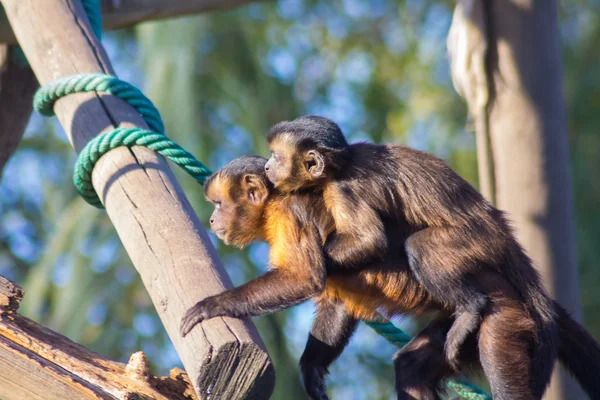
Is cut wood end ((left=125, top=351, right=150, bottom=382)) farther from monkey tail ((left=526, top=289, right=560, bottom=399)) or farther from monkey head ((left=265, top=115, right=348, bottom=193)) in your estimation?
monkey tail ((left=526, top=289, right=560, bottom=399))

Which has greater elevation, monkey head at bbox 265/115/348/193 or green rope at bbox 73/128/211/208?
monkey head at bbox 265/115/348/193

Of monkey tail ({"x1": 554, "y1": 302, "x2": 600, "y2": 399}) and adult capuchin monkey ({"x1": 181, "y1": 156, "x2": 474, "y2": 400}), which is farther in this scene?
monkey tail ({"x1": 554, "y1": 302, "x2": 600, "y2": 399})

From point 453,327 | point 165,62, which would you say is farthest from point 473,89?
point 165,62

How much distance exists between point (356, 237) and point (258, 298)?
1.85ft

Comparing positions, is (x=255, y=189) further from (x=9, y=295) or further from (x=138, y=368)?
(x=9, y=295)

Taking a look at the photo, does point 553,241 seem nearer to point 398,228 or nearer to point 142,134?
point 398,228

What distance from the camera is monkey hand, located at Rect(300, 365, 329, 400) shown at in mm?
4098

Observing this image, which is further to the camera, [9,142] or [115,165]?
[9,142]

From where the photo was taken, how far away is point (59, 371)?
9.50ft

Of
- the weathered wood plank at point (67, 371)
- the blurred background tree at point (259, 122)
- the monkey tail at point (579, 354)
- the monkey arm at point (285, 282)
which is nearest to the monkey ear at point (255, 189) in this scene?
the monkey arm at point (285, 282)

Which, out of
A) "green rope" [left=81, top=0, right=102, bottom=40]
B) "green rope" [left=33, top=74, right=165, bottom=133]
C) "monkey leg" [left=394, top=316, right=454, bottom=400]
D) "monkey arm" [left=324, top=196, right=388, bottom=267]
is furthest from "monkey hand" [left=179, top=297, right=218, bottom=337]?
"green rope" [left=81, top=0, right=102, bottom=40]

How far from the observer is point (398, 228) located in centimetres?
385

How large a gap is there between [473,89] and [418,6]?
1188cm

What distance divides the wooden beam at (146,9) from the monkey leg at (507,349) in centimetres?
301
